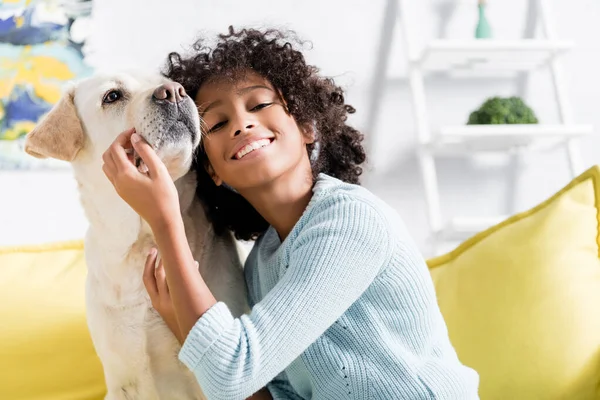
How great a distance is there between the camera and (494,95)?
2.40 m

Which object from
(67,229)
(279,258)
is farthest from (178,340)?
(67,229)

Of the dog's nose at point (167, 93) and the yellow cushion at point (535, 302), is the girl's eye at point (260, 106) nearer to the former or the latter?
the dog's nose at point (167, 93)

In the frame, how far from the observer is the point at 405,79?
7.79 ft

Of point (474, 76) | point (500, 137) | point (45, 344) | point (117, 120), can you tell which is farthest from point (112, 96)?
point (474, 76)

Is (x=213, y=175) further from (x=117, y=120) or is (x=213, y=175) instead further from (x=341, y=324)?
(x=341, y=324)

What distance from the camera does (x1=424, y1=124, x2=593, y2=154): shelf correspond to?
6.73 ft

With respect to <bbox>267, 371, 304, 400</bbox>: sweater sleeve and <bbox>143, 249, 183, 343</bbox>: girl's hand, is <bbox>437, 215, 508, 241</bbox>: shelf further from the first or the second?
<bbox>143, 249, 183, 343</bbox>: girl's hand

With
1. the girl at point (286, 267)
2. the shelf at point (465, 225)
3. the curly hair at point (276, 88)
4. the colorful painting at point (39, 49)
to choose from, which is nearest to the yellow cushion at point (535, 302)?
the girl at point (286, 267)

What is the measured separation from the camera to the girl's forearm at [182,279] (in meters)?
1.03

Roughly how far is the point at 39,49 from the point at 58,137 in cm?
110

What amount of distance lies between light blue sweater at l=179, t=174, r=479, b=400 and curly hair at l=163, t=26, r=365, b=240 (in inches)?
10.1

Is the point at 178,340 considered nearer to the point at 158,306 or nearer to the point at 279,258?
the point at 158,306

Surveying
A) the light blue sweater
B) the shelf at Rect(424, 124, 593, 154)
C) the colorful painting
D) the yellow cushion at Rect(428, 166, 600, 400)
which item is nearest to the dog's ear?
the light blue sweater

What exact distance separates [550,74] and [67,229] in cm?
175
